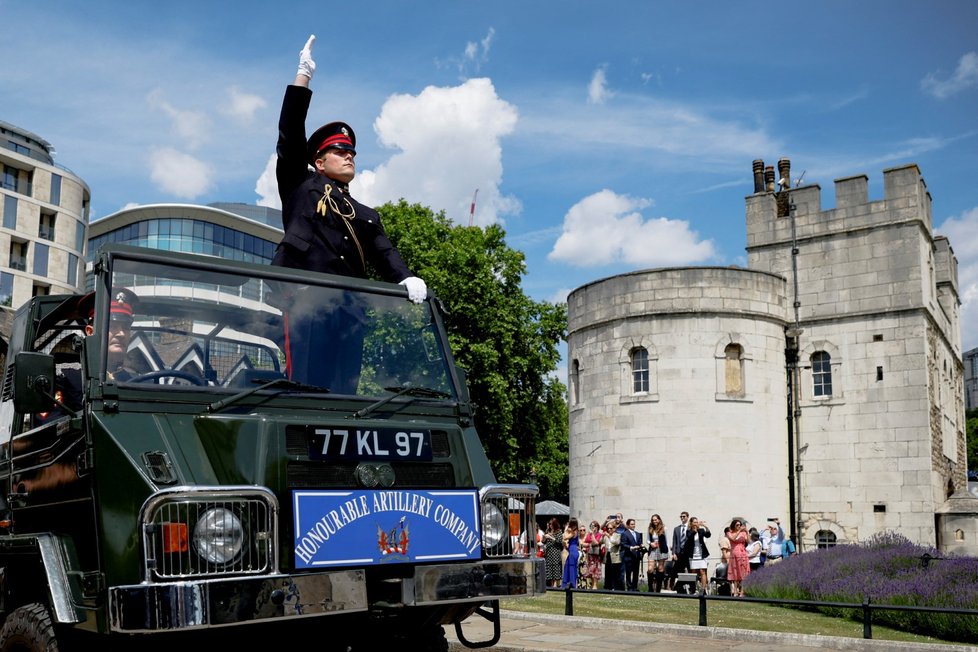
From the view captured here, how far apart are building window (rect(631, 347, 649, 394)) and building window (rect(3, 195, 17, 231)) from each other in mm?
45287

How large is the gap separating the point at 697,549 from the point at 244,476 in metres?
17.3

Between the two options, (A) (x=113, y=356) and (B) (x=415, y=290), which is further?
(B) (x=415, y=290)

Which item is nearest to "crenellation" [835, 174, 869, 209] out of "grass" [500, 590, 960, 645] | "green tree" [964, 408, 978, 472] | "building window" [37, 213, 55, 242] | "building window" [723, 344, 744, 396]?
"building window" [723, 344, 744, 396]

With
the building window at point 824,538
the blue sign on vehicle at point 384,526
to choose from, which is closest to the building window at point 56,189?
the building window at point 824,538

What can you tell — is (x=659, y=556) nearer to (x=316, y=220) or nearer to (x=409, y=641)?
(x=316, y=220)

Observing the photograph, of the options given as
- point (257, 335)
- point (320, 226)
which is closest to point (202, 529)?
point (257, 335)

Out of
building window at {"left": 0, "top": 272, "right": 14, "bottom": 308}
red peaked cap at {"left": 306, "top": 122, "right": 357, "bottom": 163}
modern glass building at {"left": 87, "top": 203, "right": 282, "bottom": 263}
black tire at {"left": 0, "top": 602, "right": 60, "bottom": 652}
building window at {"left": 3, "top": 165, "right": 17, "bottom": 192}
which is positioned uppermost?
modern glass building at {"left": 87, "top": 203, "right": 282, "bottom": 263}

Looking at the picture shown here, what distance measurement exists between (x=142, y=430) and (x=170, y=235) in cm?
8066

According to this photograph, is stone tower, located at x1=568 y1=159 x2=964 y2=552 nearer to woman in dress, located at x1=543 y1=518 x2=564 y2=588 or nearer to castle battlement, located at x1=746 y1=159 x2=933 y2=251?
castle battlement, located at x1=746 y1=159 x2=933 y2=251

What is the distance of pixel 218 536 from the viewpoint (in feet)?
16.0

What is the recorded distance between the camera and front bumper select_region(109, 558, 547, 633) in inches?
180

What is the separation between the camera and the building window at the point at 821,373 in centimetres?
3164

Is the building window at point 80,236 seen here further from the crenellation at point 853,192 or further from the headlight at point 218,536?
the headlight at point 218,536

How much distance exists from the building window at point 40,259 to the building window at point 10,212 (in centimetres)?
200
